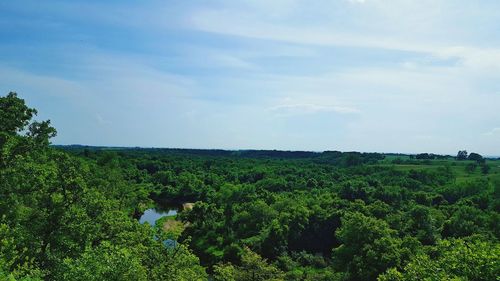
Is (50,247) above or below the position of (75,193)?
below

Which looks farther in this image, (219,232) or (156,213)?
(156,213)

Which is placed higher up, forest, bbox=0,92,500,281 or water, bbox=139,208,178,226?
forest, bbox=0,92,500,281

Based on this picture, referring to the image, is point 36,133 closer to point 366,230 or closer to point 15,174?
point 15,174

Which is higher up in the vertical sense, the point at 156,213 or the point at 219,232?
the point at 219,232

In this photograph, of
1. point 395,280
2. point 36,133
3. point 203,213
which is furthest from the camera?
point 203,213

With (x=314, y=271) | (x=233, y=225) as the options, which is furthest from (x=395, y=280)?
(x=233, y=225)

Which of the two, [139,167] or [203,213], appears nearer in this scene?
[203,213]

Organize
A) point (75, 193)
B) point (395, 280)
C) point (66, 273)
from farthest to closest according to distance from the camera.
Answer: point (75, 193)
point (395, 280)
point (66, 273)

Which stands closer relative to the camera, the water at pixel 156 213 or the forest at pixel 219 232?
the forest at pixel 219 232

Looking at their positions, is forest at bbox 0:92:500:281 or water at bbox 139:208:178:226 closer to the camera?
forest at bbox 0:92:500:281

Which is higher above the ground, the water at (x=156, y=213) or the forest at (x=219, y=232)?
the forest at (x=219, y=232)

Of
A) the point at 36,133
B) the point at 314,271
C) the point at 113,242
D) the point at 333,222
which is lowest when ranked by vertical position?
the point at 314,271
